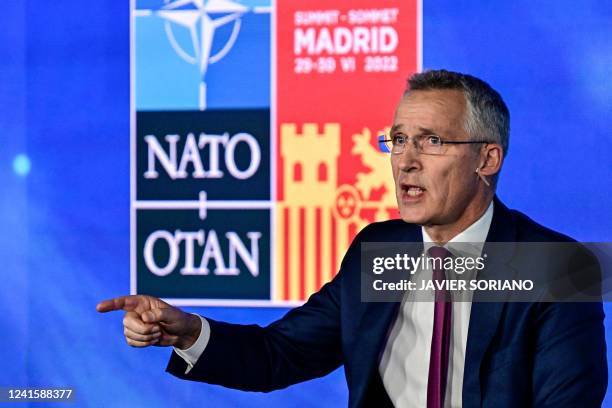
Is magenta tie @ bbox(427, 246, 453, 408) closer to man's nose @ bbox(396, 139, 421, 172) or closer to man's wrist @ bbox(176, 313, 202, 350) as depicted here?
man's nose @ bbox(396, 139, 421, 172)

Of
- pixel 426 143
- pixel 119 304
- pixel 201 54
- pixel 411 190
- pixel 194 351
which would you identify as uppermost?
pixel 201 54

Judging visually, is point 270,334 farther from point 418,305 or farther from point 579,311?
point 579,311

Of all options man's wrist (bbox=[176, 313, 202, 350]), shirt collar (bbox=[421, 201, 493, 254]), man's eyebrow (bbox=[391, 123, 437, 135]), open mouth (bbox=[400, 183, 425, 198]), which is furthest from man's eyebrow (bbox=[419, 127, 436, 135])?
man's wrist (bbox=[176, 313, 202, 350])

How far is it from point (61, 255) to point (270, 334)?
1618 millimetres

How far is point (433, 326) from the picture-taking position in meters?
2.10

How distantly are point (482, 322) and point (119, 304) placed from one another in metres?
0.75

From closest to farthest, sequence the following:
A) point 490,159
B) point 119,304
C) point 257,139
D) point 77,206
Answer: point 119,304 → point 490,159 → point 257,139 → point 77,206

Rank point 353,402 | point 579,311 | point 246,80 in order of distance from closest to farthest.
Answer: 1. point 579,311
2. point 353,402
3. point 246,80

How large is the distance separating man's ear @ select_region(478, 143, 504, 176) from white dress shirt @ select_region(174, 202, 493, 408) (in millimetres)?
82

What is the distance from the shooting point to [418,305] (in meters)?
2.16

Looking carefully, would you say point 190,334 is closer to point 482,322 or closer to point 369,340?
point 369,340

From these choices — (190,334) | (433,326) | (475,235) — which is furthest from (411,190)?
(190,334)

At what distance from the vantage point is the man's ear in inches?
85.5

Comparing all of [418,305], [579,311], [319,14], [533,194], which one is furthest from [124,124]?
[579,311]
